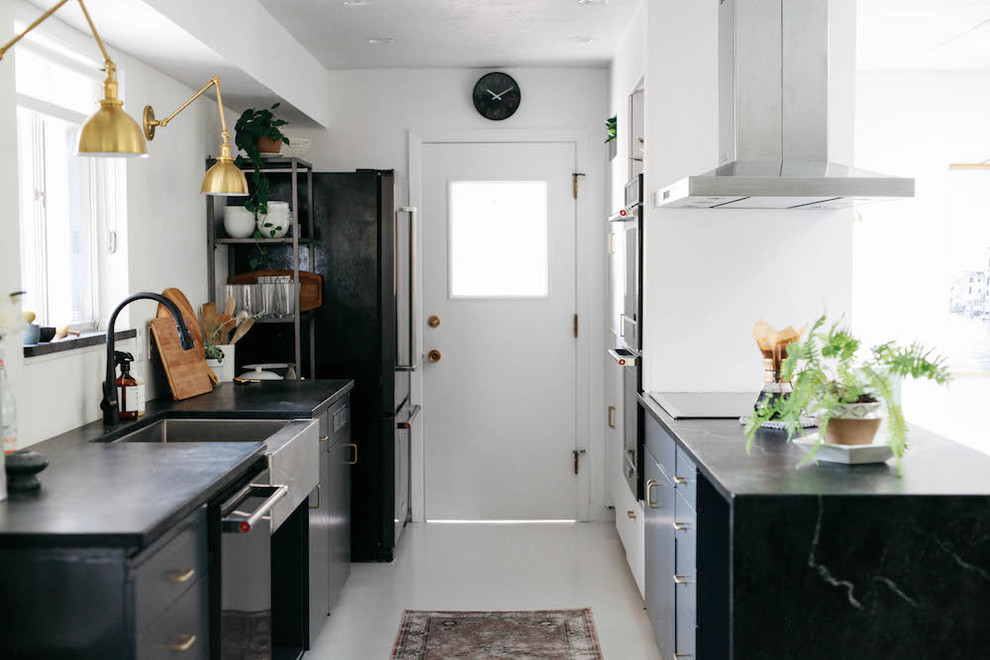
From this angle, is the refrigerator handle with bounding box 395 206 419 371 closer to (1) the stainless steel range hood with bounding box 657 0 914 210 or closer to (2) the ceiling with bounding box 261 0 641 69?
(2) the ceiling with bounding box 261 0 641 69

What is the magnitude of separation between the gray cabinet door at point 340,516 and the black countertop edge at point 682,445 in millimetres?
1293

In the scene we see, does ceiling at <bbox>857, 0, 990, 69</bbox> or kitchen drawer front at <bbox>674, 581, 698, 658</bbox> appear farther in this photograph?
ceiling at <bbox>857, 0, 990, 69</bbox>

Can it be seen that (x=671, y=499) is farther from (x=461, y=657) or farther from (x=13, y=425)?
(x=13, y=425)

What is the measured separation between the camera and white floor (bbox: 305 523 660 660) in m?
3.63

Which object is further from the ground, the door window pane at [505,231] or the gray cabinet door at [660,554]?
the door window pane at [505,231]

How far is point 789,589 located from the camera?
2133 millimetres

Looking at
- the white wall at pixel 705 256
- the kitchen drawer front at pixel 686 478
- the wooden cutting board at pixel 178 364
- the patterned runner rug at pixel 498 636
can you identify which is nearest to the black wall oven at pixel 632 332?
the white wall at pixel 705 256

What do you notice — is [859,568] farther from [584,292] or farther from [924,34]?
[924,34]

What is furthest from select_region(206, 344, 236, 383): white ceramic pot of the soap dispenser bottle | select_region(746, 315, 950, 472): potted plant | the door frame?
select_region(746, 315, 950, 472): potted plant

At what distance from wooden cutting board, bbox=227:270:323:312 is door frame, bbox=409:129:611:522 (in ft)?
2.88

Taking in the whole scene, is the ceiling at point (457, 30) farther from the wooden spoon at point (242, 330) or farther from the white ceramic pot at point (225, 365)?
the white ceramic pot at point (225, 365)

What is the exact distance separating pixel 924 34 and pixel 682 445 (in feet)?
9.68

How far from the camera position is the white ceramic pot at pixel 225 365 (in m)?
3.96

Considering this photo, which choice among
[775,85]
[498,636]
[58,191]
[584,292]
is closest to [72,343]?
[58,191]
